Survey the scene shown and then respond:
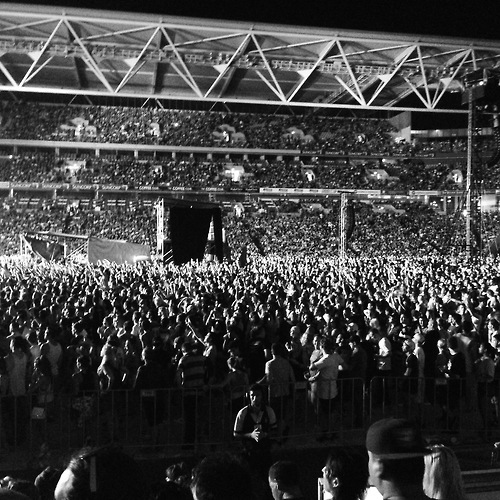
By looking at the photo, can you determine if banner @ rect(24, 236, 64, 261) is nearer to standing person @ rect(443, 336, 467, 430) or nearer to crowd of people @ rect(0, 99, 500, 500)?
crowd of people @ rect(0, 99, 500, 500)

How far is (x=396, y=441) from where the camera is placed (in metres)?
2.81

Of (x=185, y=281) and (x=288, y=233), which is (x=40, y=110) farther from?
(x=185, y=281)

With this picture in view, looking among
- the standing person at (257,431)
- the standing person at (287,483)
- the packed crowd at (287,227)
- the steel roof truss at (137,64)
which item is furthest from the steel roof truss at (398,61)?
the standing person at (287,483)

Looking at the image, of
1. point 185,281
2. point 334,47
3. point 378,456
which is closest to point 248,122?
point 334,47

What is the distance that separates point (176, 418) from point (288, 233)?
40.5 meters

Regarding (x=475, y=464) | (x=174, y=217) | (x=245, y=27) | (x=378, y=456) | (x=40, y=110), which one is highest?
(x=40, y=110)

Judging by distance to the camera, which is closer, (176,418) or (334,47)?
(176,418)

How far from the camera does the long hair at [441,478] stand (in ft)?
10.6

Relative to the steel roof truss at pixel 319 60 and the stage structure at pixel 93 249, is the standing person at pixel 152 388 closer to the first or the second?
the stage structure at pixel 93 249

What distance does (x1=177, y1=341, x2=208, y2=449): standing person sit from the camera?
27.5 feet

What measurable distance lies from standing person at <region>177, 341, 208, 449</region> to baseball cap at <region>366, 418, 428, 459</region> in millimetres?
5477

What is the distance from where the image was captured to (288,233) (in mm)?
50062

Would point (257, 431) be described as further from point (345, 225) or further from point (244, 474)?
point (345, 225)

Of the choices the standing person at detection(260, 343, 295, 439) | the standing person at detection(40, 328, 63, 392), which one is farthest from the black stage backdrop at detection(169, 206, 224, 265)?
the standing person at detection(260, 343, 295, 439)
